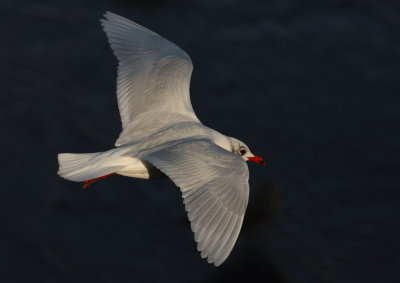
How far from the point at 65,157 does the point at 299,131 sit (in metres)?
3.06

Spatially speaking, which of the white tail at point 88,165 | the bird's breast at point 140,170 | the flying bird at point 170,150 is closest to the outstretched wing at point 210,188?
the flying bird at point 170,150

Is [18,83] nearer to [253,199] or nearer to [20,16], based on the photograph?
[20,16]

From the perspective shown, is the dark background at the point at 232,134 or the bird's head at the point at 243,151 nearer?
the dark background at the point at 232,134

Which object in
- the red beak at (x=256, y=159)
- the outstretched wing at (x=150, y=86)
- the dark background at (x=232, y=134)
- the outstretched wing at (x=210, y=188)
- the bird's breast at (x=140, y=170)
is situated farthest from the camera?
the red beak at (x=256, y=159)

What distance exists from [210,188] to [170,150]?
702 millimetres

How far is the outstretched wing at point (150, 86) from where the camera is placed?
27.9 ft

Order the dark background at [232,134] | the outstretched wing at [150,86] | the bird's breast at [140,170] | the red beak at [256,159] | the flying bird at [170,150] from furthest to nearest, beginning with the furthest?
the red beak at [256,159]
the outstretched wing at [150,86]
the dark background at [232,134]
the bird's breast at [140,170]
the flying bird at [170,150]

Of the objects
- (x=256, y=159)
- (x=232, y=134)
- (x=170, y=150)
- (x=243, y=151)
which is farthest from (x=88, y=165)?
(x=232, y=134)

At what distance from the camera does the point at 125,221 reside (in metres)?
8.38

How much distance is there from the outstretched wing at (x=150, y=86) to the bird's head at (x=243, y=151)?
1.65 ft

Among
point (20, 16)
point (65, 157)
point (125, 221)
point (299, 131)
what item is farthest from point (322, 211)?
point (20, 16)

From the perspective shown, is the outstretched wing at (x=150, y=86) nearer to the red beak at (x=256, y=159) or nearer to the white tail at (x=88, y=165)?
the white tail at (x=88, y=165)

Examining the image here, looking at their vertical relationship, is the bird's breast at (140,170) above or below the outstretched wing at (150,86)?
below

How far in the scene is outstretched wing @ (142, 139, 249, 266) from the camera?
22.2 ft
